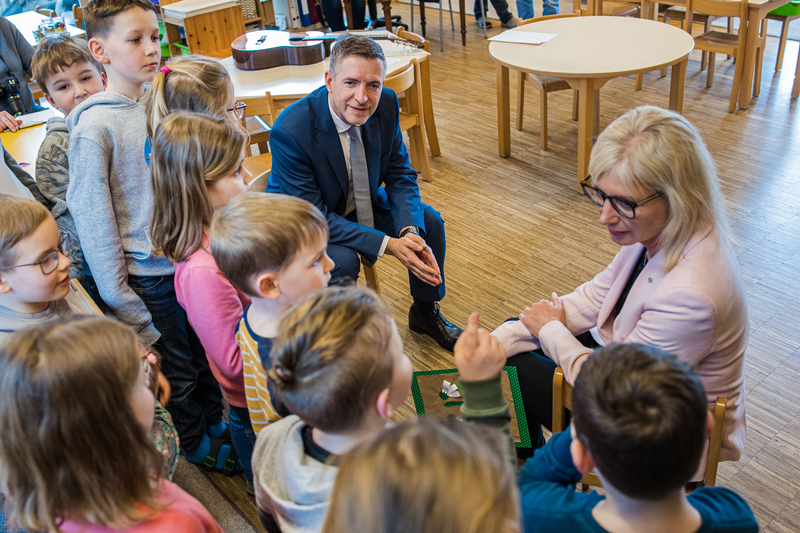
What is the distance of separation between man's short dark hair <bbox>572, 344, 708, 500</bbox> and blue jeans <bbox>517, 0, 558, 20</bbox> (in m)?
5.81

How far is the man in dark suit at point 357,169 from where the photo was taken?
88.5 inches

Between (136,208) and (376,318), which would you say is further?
(136,208)

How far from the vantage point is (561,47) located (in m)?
3.70

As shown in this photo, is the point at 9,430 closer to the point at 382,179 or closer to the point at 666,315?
the point at 666,315

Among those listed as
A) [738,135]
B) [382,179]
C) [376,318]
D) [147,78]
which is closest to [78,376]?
[376,318]

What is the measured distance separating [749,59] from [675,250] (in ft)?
11.5

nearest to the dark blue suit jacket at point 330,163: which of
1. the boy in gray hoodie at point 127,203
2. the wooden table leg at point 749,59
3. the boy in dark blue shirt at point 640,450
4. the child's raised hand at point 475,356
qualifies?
the boy in gray hoodie at point 127,203

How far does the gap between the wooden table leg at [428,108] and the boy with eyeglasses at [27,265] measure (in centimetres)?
280

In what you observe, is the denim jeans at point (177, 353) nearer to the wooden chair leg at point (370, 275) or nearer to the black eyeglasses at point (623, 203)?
the wooden chair leg at point (370, 275)

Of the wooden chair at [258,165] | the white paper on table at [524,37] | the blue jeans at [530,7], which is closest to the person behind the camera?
the wooden chair at [258,165]

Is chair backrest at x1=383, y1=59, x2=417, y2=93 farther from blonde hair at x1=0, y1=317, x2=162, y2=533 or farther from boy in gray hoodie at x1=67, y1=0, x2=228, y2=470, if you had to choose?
blonde hair at x1=0, y1=317, x2=162, y2=533

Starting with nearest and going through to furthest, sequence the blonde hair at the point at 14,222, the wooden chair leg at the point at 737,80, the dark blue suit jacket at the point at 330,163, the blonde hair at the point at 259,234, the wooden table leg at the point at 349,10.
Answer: the blonde hair at the point at 259,234 → the blonde hair at the point at 14,222 → the dark blue suit jacket at the point at 330,163 → the wooden chair leg at the point at 737,80 → the wooden table leg at the point at 349,10

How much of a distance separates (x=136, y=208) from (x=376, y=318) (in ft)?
3.87

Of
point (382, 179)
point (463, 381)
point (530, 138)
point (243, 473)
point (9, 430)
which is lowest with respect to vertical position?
point (243, 473)
